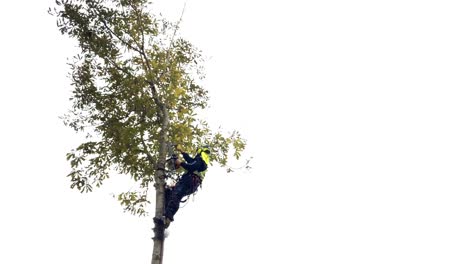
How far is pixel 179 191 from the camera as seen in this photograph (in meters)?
12.5

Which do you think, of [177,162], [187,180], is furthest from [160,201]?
[187,180]

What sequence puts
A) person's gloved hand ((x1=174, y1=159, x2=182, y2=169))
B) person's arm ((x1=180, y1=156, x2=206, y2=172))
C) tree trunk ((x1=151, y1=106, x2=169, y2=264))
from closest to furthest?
tree trunk ((x1=151, y1=106, x2=169, y2=264)), person's gloved hand ((x1=174, y1=159, x2=182, y2=169)), person's arm ((x1=180, y1=156, x2=206, y2=172))

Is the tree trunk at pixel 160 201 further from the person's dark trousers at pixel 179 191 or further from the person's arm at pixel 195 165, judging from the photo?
the person's dark trousers at pixel 179 191

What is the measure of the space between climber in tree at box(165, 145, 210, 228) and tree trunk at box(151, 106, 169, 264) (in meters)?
0.53

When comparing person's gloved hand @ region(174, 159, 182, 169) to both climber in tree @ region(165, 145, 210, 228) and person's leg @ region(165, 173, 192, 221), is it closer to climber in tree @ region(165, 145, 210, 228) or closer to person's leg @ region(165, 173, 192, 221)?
climber in tree @ region(165, 145, 210, 228)

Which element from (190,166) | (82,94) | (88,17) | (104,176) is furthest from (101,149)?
(88,17)

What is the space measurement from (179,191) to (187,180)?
0.35 metres

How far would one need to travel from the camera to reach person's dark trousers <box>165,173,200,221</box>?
39.9ft

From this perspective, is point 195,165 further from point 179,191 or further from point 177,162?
point 179,191

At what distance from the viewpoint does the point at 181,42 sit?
1441 centimetres

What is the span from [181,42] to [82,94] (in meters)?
3.16

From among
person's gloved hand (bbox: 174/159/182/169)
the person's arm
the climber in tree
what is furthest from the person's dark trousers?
person's gloved hand (bbox: 174/159/182/169)

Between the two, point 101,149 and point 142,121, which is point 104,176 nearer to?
point 101,149

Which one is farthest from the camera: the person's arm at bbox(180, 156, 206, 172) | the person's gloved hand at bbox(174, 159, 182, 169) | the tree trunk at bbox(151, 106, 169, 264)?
the person's arm at bbox(180, 156, 206, 172)
